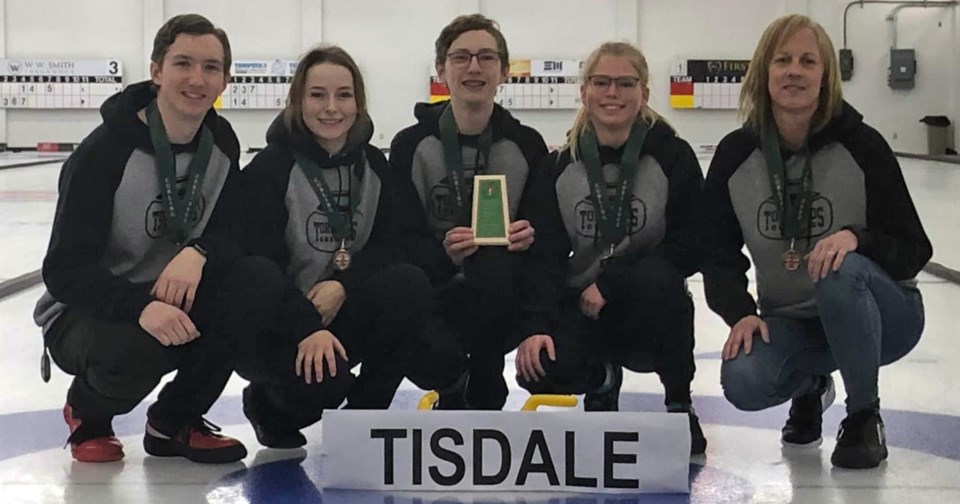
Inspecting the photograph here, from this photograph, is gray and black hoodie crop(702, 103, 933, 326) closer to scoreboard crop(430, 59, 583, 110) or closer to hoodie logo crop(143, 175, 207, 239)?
hoodie logo crop(143, 175, 207, 239)

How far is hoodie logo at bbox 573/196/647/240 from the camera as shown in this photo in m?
2.47

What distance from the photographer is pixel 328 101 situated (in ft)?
7.81

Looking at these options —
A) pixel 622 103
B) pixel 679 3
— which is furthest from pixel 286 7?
pixel 622 103

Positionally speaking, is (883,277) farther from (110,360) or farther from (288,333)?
(110,360)

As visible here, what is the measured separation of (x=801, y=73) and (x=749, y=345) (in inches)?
23.2

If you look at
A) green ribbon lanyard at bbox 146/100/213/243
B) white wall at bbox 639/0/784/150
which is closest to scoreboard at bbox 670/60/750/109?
white wall at bbox 639/0/784/150

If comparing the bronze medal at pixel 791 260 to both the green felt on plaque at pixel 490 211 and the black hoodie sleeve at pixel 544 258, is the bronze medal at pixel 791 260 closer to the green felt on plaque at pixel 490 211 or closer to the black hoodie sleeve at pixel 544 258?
the black hoodie sleeve at pixel 544 258

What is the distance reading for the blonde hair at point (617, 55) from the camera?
2461mm

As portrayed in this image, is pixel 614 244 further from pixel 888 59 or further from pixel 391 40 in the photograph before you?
pixel 888 59

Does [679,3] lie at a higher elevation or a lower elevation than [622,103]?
higher

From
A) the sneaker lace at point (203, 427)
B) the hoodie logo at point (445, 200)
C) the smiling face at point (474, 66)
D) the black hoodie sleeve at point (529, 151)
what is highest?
the smiling face at point (474, 66)

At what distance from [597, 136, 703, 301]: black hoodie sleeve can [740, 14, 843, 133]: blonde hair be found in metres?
0.16

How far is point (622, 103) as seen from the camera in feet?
7.98

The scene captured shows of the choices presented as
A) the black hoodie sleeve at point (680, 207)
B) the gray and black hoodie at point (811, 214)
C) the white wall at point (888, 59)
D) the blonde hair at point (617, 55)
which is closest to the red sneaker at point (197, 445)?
the black hoodie sleeve at point (680, 207)
